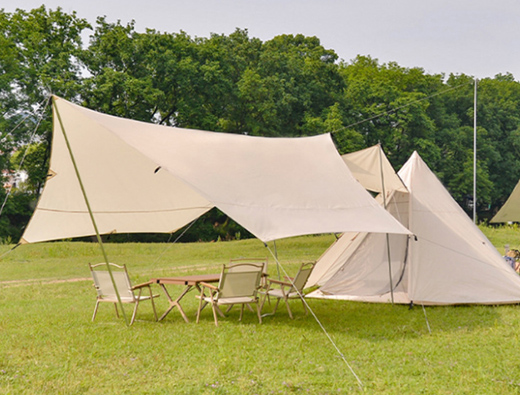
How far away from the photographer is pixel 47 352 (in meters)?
5.70

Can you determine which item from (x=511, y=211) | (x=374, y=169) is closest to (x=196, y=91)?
(x=511, y=211)

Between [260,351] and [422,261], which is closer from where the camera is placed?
[260,351]

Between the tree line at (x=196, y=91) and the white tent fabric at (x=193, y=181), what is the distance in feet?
45.1

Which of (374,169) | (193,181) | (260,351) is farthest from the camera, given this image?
(374,169)

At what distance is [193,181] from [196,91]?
66.6 ft

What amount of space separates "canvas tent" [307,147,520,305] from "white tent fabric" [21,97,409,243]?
1647 mm

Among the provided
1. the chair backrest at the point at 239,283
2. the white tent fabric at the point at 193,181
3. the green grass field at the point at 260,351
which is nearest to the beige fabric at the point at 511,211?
the green grass field at the point at 260,351

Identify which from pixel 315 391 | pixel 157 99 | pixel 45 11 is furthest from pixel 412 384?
pixel 45 11

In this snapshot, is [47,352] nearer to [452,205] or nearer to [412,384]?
[412,384]

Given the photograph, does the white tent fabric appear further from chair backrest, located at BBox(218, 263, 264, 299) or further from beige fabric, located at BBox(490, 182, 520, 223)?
beige fabric, located at BBox(490, 182, 520, 223)

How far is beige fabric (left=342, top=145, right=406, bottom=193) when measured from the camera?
8234 mm

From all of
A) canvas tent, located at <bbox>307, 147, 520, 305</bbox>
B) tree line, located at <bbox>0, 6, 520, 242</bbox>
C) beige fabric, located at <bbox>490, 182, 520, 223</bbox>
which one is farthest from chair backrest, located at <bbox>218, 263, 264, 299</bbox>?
tree line, located at <bbox>0, 6, 520, 242</bbox>

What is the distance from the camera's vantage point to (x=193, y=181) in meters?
6.34

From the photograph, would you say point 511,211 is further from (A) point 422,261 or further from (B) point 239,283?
(B) point 239,283
